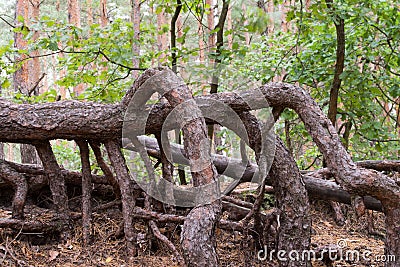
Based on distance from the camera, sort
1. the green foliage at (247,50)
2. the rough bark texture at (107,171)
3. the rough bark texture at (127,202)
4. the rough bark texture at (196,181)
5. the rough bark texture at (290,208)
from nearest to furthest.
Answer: the rough bark texture at (196,181)
the rough bark texture at (290,208)
the rough bark texture at (127,202)
the rough bark texture at (107,171)
the green foliage at (247,50)

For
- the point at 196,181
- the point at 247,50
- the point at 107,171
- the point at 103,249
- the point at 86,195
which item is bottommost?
the point at 103,249

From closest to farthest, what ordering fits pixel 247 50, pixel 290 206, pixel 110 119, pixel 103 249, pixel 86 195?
1. pixel 290 206
2. pixel 110 119
3. pixel 103 249
4. pixel 86 195
5. pixel 247 50

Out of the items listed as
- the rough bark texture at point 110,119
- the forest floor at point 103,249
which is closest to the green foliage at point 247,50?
the rough bark texture at point 110,119

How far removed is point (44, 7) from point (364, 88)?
58.9 ft

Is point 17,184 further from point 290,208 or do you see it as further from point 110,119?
point 290,208

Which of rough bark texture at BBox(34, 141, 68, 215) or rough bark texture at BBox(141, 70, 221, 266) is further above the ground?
rough bark texture at BBox(141, 70, 221, 266)


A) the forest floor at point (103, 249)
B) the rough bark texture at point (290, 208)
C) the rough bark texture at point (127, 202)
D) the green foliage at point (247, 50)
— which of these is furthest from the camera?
the green foliage at point (247, 50)

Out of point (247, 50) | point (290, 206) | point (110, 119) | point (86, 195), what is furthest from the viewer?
point (247, 50)

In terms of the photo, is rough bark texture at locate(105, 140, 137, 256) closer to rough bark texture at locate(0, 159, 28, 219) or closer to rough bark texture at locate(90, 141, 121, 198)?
rough bark texture at locate(90, 141, 121, 198)

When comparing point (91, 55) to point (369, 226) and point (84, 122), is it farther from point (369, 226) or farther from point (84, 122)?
point (369, 226)

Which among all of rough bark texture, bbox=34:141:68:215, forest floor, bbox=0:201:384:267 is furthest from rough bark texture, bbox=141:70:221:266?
rough bark texture, bbox=34:141:68:215

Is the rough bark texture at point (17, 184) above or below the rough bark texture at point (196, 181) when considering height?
below

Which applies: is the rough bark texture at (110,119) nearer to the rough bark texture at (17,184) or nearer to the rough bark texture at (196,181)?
the rough bark texture at (196,181)

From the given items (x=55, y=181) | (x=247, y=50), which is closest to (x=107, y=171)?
(x=55, y=181)
